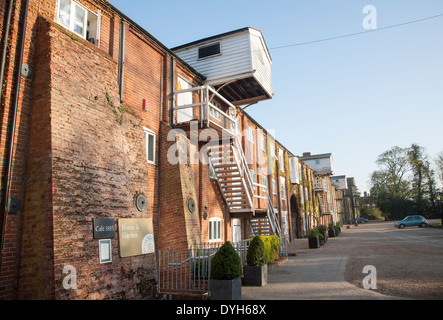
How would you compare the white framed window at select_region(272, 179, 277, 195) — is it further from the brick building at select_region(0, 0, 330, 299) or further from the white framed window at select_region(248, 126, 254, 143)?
the brick building at select_region(0, 0, 330, 299)

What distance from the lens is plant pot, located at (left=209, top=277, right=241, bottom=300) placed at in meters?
7.00

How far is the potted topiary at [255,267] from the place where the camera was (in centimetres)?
945

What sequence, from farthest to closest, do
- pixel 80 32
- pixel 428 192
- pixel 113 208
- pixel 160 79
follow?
pixel 428 192 < pixel 160 79 < pixel 80 32 < pixel 113 208

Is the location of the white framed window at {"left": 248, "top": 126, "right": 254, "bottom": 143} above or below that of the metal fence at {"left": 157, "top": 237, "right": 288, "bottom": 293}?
above

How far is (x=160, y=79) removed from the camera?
11547mm

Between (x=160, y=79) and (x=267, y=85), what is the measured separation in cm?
659

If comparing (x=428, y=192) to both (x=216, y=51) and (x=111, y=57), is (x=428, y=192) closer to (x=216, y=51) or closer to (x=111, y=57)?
(x=216, y=51)

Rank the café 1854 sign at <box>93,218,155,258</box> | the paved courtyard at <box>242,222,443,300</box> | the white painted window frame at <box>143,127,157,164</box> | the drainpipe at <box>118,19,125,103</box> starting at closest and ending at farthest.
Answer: the café 1854 sign at <box>93,218,155,258</box> < the paved courtyard at <box>242,222,443,300</box> < the drainpipe at <box>118,19,125,103</box> < the white painted window frame at <box>143,127,157,164</box>

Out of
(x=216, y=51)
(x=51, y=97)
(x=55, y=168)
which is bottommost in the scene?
(x=55, y=168)

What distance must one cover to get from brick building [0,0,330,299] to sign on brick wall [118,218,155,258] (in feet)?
0.12

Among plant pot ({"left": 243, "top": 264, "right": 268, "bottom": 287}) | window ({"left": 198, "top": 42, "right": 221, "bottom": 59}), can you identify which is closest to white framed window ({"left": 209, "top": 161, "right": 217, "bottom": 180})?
window ({"left": 198, "top": 42, "right": 221, "bottom": 59})

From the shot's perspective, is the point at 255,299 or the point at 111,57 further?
the point at 111,57

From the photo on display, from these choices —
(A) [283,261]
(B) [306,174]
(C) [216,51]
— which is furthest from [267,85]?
(B) [306,174]

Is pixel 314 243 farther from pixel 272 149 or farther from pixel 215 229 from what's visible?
pixel 215 229
